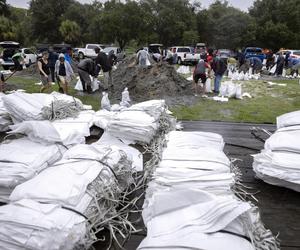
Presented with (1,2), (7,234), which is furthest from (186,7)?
(7,234)

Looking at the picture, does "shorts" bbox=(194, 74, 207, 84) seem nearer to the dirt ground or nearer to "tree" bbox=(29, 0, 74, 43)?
the dirt ground

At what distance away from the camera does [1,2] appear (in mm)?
38406

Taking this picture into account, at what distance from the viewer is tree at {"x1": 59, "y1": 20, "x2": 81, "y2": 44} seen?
38000 millimetres

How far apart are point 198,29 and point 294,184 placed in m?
42.3

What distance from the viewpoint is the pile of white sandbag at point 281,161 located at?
2901mm

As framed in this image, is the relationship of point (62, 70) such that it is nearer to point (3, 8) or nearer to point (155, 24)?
point (155, 24)

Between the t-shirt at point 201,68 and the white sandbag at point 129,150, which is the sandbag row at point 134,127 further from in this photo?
the t-shirt at point 201,68

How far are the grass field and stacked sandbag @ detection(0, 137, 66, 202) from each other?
14.5 feet

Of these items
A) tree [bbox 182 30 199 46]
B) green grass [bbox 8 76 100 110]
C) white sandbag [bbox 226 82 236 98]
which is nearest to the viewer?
green grass [bbox 8 76 100 110]

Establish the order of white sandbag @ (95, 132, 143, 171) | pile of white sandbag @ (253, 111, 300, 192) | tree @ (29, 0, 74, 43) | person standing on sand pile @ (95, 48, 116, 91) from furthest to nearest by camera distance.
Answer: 1. tree @ (29, 0, 74, 43)
2. person standing on sand pile @ (95, 48, 116, 91)
3. white sandbag @ (95, 132, 143, 171)
4. pile of white sandbag @ (253, 111, 300, 192)

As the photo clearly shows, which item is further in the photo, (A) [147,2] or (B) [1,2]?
(A) [147,2]

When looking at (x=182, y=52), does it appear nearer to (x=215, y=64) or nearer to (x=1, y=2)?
(x=215, y=64)

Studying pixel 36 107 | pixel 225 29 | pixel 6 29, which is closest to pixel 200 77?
pixel 36 107

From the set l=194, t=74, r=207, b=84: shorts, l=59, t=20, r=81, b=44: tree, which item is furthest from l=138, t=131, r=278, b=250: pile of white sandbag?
l=59, t=20, r=81, b=44: tree
